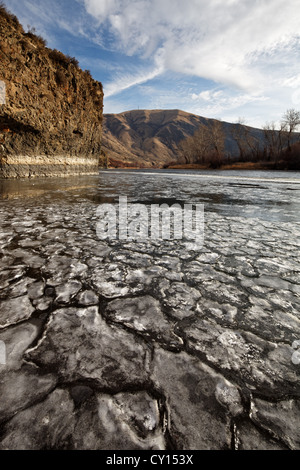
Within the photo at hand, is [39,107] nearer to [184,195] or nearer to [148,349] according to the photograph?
[184,195]

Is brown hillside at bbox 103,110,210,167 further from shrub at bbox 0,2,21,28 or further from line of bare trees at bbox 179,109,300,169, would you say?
shrub at bbox 0,2,21,28

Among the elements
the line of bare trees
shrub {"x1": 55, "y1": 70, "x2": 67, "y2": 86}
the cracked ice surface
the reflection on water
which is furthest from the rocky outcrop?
the line of bare trees

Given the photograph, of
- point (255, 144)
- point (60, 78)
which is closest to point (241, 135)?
point (255, 144)

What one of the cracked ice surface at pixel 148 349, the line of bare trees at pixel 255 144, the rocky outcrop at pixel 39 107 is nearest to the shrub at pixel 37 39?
the rocky outcrop at pixel 39 107

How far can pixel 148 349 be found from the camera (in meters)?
1.06

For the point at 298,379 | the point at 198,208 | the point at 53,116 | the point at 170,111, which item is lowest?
the point at 298,379

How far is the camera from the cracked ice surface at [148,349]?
723 mm

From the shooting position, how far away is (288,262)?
2.08 m

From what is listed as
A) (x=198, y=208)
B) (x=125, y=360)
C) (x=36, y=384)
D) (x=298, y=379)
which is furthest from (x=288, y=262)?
(x=198, y=208)

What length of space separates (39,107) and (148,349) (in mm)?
12145

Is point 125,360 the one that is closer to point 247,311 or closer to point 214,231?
point 247,311

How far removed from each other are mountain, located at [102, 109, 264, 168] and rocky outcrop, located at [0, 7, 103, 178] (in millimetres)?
106682

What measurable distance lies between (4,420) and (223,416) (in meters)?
0.83

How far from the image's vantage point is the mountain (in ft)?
411
